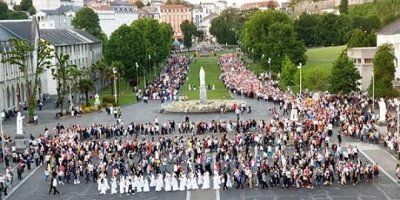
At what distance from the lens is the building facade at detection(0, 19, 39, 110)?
7488 cm

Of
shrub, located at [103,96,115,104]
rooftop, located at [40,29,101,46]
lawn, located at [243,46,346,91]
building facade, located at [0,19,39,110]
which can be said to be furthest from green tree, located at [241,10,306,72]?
building facade, located at [0,19,39,110]

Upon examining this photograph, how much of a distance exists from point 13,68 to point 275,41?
4583 cm

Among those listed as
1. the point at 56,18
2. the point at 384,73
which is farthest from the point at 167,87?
the point at 56,18

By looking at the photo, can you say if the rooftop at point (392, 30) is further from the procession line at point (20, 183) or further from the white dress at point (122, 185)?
the white dress at point (122, 185)

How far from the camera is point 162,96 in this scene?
82.1 meters

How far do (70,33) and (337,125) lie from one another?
6125cm

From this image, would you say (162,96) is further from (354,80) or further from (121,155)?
(121,155)

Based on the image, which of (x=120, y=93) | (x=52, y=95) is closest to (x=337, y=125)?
(x=120, y=93)

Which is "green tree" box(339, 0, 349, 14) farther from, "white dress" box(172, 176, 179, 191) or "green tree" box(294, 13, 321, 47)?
"white dress" box(172, 176, 179, 191)

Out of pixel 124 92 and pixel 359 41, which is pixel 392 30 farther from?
pixel 124 92

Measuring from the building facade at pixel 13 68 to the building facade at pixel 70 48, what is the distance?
452 cm

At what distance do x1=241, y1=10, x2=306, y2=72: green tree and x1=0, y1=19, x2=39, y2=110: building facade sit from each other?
38899mm

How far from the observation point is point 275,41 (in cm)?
10869

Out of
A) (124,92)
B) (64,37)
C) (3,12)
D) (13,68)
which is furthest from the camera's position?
(3,12)
